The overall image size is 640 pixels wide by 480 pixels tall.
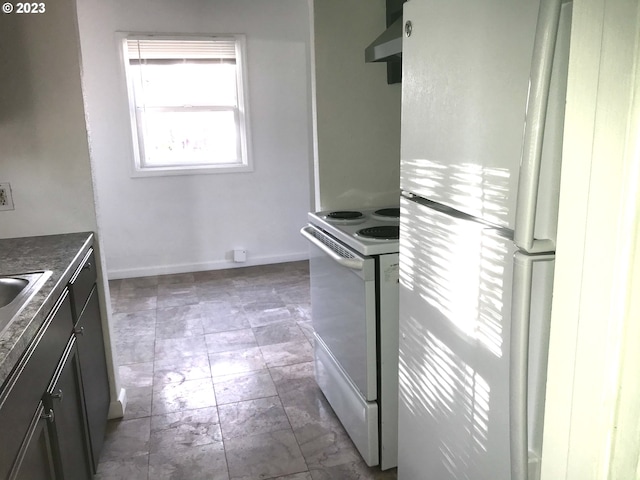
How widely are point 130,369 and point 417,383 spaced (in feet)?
6.99

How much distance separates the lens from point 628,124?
0.72 m

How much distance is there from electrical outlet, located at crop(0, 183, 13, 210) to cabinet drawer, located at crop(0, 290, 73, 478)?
0.80 m

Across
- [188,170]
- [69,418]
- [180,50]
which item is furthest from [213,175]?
[69,418]

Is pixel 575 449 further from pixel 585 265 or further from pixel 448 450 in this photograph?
pixel 448 450

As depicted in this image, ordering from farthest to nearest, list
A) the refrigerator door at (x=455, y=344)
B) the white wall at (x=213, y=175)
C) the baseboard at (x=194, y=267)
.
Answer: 1. the baseboard at (x=194, y=267)
2. the white wall at (x=213, y=175)
3. the refrigerator door at (x=455, y=344)

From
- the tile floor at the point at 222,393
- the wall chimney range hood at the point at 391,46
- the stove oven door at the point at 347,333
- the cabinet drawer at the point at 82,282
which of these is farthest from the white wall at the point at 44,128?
the wall chimney range hood at the point at 391,46

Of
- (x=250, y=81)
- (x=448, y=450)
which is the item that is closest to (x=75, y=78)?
(x=448, y=450)

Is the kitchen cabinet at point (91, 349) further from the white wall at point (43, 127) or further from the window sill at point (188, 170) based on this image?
the window sill at point (188, 170)

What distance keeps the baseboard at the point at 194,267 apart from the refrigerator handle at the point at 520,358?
4.47m

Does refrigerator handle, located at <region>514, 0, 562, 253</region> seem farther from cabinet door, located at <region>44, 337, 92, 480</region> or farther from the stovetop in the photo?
cabinet door, located at <region>44, 337, 92, 480</region>

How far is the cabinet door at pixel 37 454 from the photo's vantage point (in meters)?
1.21

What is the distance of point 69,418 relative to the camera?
5.57ft

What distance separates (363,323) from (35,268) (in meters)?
1.20

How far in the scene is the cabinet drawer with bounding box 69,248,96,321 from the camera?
1.94 m
